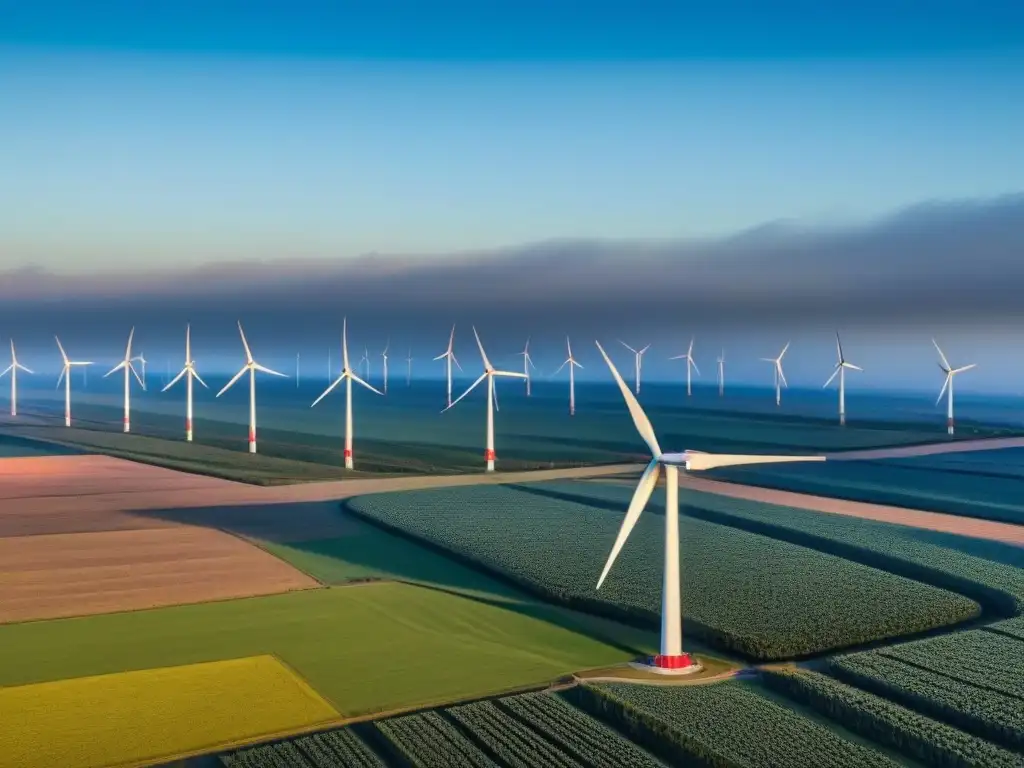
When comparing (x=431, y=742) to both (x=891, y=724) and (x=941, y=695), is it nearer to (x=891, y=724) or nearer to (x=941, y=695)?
(x=891, y=724)

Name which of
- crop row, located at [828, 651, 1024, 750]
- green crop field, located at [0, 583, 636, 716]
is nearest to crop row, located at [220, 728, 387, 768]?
green crop field, located at [0, 583, 636, 716]

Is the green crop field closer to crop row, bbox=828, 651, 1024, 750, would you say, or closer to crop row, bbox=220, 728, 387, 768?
crop row, bbox=220, 728, 387, 768

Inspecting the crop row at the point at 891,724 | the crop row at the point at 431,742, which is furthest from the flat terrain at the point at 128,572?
the crop row at the point at 891,724

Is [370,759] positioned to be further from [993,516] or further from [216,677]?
→ [993,516]

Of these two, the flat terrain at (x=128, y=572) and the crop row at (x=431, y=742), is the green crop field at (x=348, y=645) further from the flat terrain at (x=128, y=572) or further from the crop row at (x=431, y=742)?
the flat terrain at (x=128, y=572)

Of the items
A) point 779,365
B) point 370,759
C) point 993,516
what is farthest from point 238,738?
point 779,365
